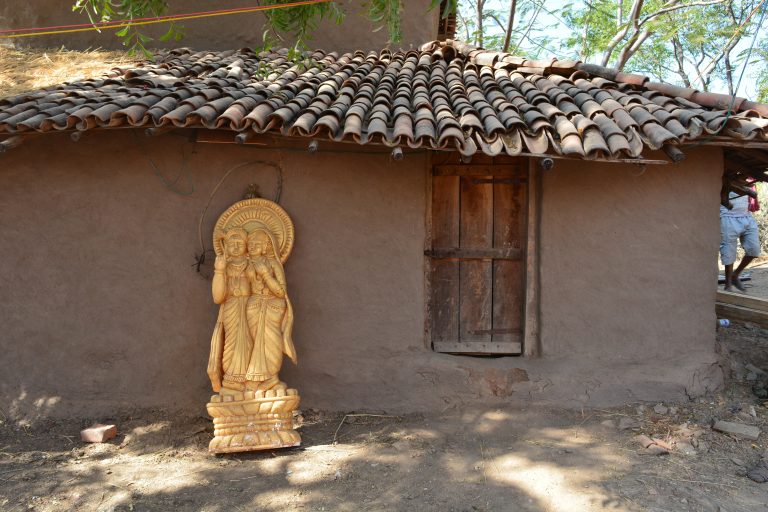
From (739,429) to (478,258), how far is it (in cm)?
240

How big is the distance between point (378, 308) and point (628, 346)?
84.6 inches

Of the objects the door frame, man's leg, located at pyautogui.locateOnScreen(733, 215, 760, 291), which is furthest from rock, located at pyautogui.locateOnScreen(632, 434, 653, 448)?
man's leg, located at pyautogui.locateOnScreen(733, 215, 760, 291)

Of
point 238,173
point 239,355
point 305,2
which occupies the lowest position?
point 239,355

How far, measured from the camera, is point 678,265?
4.88m

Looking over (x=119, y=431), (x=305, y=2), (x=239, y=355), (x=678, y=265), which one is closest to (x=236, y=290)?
(x=239, y=355)

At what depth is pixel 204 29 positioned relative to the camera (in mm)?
7422

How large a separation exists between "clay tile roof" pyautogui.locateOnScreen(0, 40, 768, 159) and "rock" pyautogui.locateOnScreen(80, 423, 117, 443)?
92.6 inches

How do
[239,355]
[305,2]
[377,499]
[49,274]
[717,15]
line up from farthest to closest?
[717,15]
[49,274]
[239,355]
[305,2]
[377,499]

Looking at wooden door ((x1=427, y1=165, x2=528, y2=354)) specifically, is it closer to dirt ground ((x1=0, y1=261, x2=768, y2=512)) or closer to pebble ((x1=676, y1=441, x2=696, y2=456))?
dirt ground ((x1=0, y1=261, x2=768, y2=512))

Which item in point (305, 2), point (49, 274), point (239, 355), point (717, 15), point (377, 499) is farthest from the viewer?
point (717, 15)

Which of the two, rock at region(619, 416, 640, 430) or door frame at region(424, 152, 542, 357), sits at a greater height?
door frame at region(424, 152, 542, 357)

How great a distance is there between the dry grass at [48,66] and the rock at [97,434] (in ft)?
11.6

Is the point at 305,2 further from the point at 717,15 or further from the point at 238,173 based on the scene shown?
the point at 717,15

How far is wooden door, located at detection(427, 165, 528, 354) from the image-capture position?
515 cm
